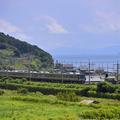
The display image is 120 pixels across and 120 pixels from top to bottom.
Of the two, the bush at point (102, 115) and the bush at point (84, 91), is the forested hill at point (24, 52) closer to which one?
the bush at point (84, 91)

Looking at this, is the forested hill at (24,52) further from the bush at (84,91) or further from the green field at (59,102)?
the bush at (84,91)

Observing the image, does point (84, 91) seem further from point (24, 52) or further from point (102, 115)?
point (24, 52)

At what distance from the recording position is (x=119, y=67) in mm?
60688

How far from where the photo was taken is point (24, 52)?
133 m

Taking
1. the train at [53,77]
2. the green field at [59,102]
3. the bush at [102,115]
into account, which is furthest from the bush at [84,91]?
the bush at [102,115]

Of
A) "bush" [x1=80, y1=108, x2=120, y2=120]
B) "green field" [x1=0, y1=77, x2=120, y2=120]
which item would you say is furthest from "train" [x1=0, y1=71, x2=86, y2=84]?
"bush" [x1=80, y1=108, x2=120, y2=120]

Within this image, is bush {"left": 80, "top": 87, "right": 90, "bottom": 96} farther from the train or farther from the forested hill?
the forested hill

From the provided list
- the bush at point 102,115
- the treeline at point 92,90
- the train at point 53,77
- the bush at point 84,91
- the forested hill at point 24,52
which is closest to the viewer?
the bush at point 102,115

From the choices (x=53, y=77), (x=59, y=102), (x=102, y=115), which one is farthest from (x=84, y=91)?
(x=102, y=115)

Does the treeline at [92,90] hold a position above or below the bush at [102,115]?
above

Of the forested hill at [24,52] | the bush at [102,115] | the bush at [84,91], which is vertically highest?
the forested hill at [24,52]

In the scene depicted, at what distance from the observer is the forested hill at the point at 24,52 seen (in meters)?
107

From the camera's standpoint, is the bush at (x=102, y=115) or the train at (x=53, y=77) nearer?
the bush at (x=102, y=115)

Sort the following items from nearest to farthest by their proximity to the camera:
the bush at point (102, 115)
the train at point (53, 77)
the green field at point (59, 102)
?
1. the bush at point (102, 115)
2. the green field at point (59, 102)
3. the train at point (53, 77)
